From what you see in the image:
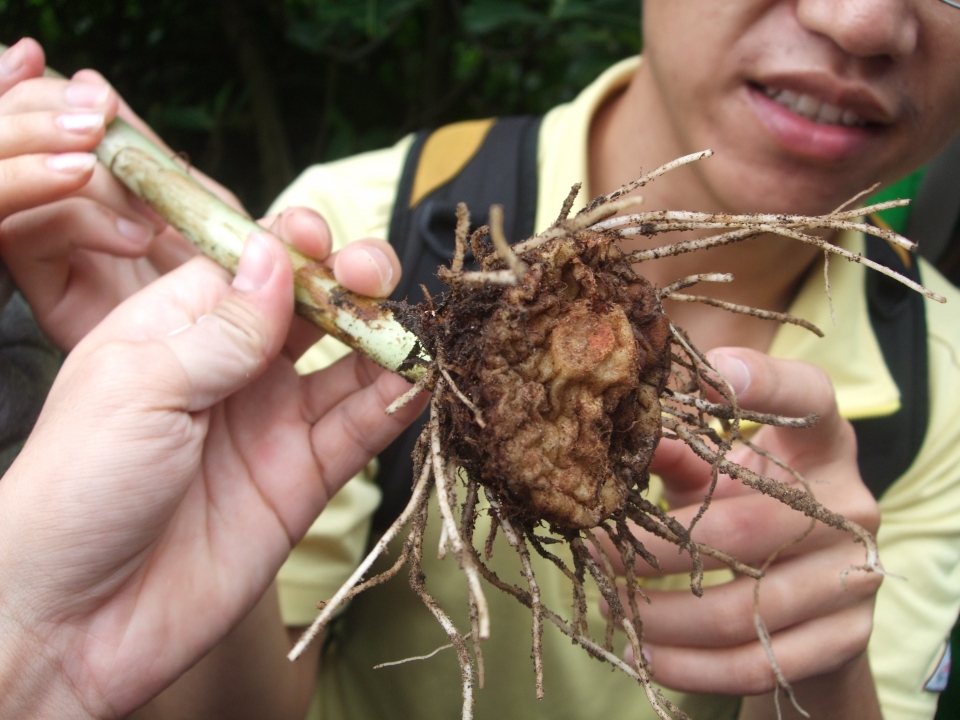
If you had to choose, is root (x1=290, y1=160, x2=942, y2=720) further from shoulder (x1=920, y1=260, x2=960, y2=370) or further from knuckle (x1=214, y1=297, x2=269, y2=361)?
shoulder (x1=920, y1=260, x2=960, y2=370)

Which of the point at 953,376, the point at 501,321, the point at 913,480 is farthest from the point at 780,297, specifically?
the point at 501,321

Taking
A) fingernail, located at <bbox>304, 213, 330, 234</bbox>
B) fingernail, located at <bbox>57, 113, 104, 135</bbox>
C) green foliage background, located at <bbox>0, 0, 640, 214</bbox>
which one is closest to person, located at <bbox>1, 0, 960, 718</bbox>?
fingernail, located at <bbox>304, 213, 330, 234</bbox>

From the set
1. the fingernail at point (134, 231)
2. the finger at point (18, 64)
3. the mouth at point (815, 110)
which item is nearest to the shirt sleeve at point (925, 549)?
the mouth at point (815, 110)

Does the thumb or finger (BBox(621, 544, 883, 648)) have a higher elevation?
the thumb

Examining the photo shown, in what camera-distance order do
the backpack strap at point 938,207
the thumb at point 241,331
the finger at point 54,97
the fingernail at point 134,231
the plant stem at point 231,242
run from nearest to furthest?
the thumb at point 241,331, the plant stem at point 231,242, the finger at point 54,97, the fingernail at point 134,231, the backpack strap at point 938,207

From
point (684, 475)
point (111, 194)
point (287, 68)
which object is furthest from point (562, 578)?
point (287, 68)

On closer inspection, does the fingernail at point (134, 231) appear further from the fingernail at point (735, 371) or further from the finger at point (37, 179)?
the fingernail at point (735, 371)

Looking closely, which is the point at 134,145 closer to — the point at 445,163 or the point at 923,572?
the point at 445,163
